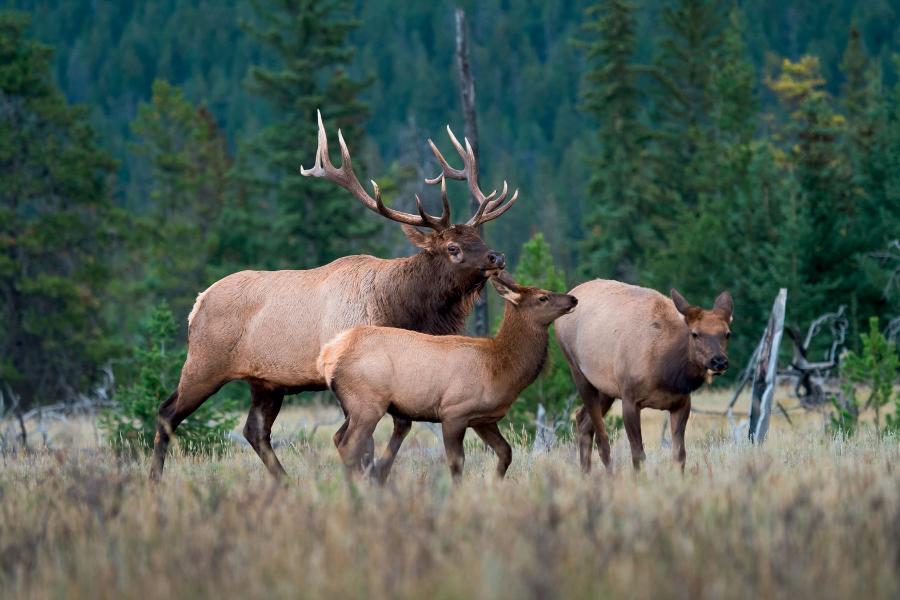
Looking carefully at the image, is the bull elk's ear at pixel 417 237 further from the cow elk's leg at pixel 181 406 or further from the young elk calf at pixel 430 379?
the cow elk's leg at pixel 181 406

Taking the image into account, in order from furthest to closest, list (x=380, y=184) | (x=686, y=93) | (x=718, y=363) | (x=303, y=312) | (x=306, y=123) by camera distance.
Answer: (x=686, y=93) → (x=380, y=184) → (x=306, y=123) → (x=303, y=312) → (x=718, y=363)

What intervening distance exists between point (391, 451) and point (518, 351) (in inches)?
47.2

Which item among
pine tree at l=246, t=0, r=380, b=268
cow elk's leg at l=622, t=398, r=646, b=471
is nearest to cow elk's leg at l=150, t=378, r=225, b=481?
cow elk's leg at l=622, t=398, r=646, b=471

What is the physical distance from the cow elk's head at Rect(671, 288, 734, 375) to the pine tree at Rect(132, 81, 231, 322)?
73.3 ft

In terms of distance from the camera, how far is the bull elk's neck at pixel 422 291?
909cm

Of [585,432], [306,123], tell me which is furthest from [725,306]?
[306,123]

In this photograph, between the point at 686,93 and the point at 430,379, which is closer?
the point at 430,379

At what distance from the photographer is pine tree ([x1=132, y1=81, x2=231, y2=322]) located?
33625mm

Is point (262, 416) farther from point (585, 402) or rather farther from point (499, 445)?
point (585, 402)

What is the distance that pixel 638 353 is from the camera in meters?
8.52


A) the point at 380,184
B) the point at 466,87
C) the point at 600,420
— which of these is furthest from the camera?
the point at 380,184

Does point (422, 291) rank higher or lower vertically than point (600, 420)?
higher

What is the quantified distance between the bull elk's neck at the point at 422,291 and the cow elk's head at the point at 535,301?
3.43ft

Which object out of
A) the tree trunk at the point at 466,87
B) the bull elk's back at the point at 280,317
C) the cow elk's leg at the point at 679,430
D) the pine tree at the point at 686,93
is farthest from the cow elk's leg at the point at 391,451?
the pine tree at the point at 686,93
